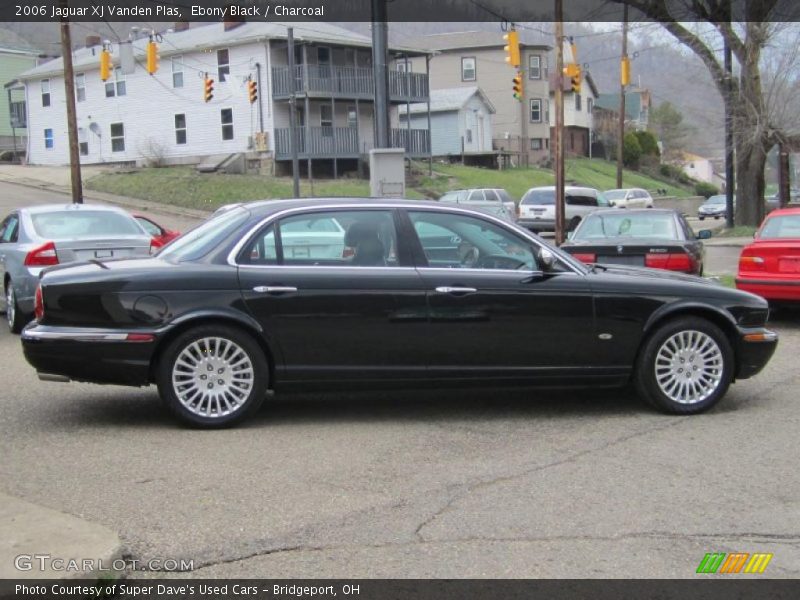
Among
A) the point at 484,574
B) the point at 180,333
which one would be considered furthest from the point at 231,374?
the point at 484,574

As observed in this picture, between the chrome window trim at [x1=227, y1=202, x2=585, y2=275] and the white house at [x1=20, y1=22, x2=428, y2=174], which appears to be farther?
the white house at [x1=20, y1=22, x2=428, y2=174]

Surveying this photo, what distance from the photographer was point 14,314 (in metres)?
11.9

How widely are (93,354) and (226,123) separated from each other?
128ft

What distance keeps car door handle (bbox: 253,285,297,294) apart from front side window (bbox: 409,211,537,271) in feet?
3.44

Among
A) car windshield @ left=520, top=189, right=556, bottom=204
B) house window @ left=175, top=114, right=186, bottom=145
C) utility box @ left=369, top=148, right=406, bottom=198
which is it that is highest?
house window @ left=175, top=114, right=186, bottom=145

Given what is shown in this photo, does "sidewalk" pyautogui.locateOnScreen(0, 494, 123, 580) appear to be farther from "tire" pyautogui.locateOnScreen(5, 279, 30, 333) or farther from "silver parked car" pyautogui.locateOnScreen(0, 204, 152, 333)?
"tire" pyautogui.locateOnScreen(5, 279, 30, 333)

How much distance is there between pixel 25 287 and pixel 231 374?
5.71m

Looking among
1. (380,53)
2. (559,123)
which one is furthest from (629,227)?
(559,123)

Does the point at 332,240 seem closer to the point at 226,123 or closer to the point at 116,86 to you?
the point at 226,123

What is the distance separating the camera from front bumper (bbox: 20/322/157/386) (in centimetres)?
676

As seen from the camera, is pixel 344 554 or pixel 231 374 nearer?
pixel 344 554

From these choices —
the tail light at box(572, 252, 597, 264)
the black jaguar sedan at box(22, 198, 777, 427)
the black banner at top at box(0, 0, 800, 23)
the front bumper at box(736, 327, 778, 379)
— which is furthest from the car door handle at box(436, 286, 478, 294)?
the black banner at top at box(0, 0, 800, 23)

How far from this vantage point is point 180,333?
6852 mm

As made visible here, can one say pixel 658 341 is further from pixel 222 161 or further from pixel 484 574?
pixel 222 161
